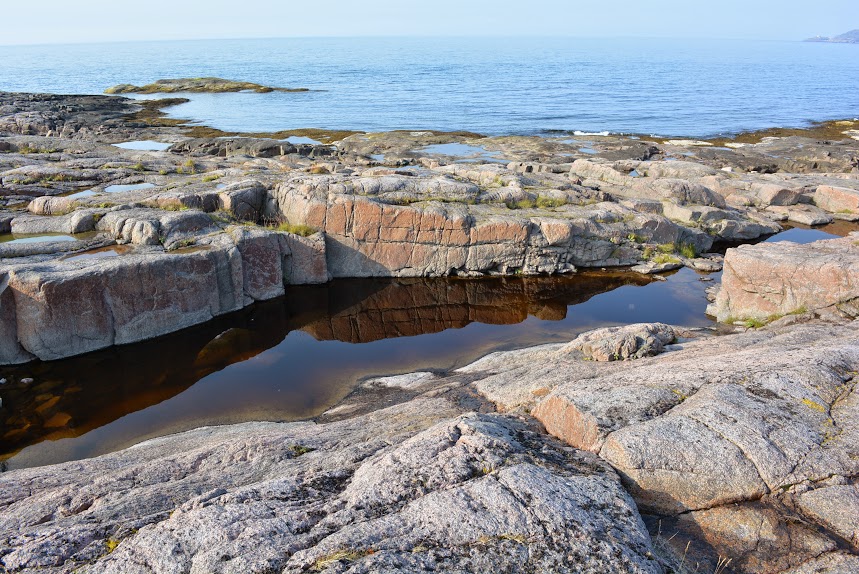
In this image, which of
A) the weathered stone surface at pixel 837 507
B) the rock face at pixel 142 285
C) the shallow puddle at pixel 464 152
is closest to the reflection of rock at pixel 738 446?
the weathered stone surface at pixel 837 507

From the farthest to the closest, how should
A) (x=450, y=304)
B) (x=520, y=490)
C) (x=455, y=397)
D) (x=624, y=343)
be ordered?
1. (x=450, y=304)
2. (x=624, y=343)
3. (x=455, y=397)
4. (x=520, y=490)

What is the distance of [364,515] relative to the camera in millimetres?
5875

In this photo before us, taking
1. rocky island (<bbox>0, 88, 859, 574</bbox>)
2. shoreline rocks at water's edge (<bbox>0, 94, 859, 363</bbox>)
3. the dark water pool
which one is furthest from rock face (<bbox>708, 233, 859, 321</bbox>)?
shoreline rocks at water's edge (<bbox>0, 94, 859, 363</bbox>)

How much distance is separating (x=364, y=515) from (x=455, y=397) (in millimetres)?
6092

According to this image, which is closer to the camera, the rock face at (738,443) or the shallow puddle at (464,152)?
the rock face at (738,443)

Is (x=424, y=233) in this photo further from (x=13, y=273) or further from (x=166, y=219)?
(x=13, y=273)

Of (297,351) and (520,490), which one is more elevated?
(520,490)

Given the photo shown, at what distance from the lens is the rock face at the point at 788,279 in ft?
52.2

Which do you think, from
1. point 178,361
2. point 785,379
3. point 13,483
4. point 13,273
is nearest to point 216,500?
point 13,483

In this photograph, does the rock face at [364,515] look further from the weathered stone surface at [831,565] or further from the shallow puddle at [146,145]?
the shallow puddle at [146,145]

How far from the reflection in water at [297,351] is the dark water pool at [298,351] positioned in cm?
4

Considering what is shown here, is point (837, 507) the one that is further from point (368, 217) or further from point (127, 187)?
point (127, 187)

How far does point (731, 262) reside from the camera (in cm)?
1866

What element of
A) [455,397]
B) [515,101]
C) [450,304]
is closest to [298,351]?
[450,304]
